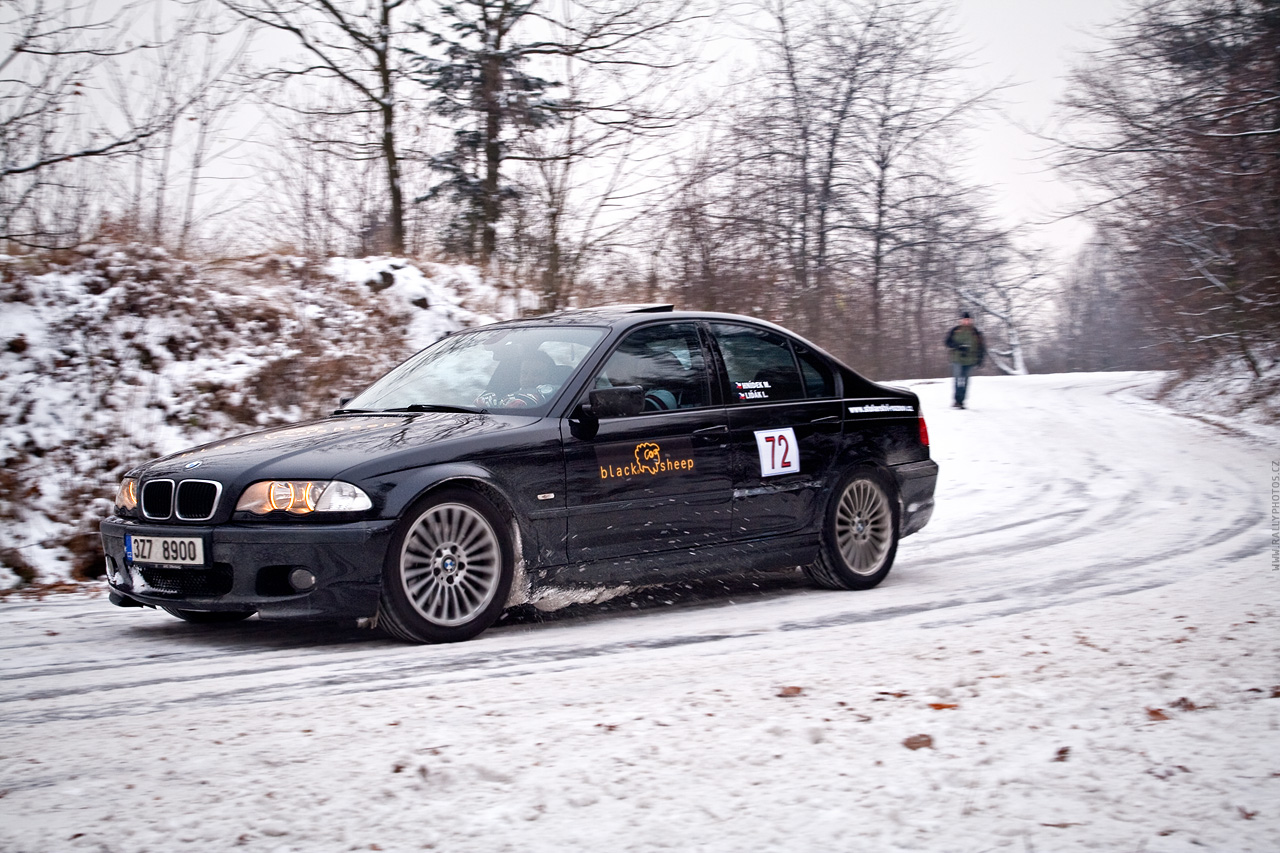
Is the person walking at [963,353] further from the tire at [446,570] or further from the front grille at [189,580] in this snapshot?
the front grille at [189,580]

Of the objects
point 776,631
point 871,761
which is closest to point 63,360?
point 776,631

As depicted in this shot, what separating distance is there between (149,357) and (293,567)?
6678mm

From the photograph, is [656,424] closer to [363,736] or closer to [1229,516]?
[363,736]

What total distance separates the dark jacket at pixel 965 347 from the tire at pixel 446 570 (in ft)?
61.8

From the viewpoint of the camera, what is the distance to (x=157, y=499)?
5695 millimetres

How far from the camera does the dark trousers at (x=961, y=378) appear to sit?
23.3m

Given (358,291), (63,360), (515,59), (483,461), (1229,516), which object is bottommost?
(1229,516)

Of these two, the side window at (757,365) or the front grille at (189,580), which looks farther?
the side window at (757,365)

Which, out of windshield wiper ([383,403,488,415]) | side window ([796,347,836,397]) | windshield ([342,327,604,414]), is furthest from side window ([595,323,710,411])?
side window ([796,347,836,397])

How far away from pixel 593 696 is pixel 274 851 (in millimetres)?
1746

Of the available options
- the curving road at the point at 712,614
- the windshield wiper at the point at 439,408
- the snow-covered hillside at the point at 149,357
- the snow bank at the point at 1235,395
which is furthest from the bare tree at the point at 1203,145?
the windshield wiper at the point at 439,408

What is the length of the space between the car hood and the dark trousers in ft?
60.9

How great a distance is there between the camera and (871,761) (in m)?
3.66

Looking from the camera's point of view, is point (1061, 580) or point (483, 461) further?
point (1061, 580)
